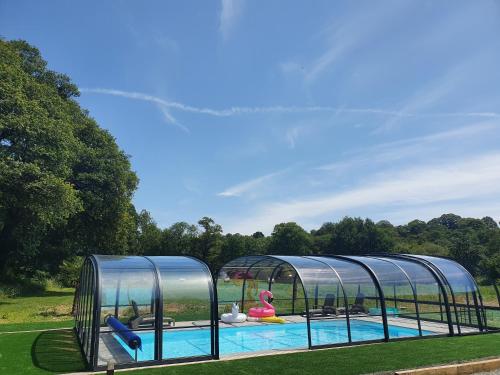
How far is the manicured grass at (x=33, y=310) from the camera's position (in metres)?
16.8

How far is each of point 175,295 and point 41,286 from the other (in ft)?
80.0

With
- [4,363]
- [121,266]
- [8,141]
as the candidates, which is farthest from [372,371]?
[8,141]

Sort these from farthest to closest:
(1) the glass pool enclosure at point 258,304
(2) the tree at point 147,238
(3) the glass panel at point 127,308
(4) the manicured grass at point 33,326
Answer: (2) the tree at point 147,238
(4) the manicured grass at point 33,326
(1) the glass pool enclosure at point 258,304
(3) the glass panel at point 127,308

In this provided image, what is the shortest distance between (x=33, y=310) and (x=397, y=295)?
16.6 meters

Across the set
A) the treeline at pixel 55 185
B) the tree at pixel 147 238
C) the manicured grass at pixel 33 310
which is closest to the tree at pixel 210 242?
the treeline at pixel 55 185

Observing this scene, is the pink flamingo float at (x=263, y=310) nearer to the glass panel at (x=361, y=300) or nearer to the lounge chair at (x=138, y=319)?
the glass panel at (x=361, y=300)

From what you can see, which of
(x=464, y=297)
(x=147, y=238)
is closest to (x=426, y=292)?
(x=464, y=297)

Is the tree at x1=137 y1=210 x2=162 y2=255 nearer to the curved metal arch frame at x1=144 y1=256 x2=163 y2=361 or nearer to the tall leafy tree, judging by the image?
the tall leafy tree

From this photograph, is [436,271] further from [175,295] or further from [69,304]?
[69,304]

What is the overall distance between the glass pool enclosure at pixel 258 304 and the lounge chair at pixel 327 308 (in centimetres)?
3

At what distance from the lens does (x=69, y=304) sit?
21000 mm

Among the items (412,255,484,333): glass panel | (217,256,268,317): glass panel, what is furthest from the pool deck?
(217,256,268,317): glass panel

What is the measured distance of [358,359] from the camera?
365 inches

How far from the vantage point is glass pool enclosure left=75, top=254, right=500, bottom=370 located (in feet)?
30.5
